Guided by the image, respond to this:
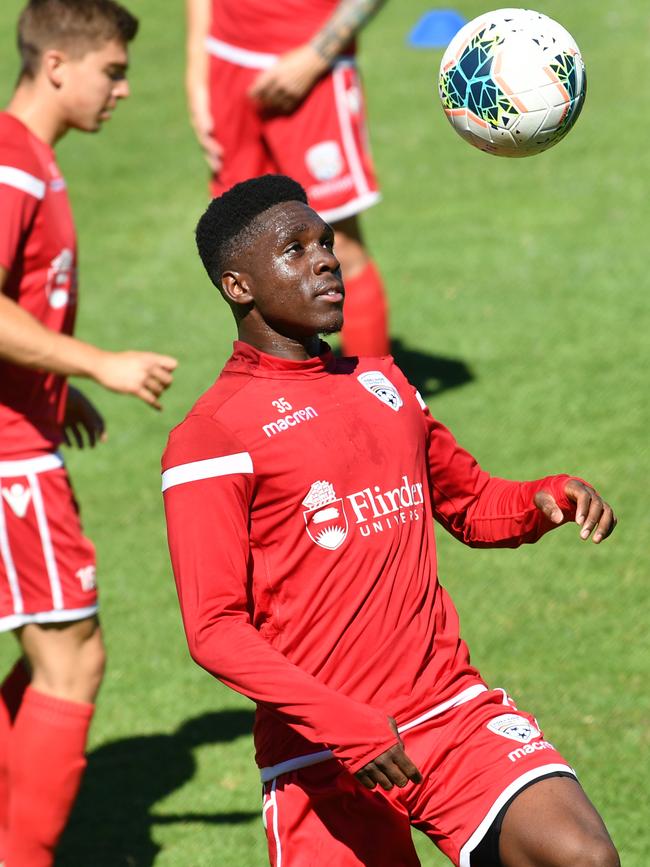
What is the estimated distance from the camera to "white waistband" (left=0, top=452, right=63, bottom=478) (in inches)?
192

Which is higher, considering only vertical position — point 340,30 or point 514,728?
point 514,728

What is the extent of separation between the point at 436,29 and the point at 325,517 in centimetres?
1199

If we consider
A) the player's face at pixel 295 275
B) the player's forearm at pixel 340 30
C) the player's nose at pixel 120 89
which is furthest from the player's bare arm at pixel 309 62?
the player's face at pixel 295 275

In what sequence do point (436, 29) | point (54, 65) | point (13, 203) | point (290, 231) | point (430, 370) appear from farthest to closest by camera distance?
point (436, 29) → point (430, 370) → point (54, 65) → point (13, 203) → point (290, 231)

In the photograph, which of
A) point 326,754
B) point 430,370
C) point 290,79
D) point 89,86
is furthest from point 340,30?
point 326,754

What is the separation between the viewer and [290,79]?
26.3ft

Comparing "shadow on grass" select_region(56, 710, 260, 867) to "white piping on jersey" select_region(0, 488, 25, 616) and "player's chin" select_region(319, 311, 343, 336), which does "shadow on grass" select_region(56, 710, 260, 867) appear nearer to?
"white piping on jersey" select_region(0, 488, 25, 616)

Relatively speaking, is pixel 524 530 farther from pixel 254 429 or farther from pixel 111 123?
pixel 111 123

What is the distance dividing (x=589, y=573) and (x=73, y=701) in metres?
2.82

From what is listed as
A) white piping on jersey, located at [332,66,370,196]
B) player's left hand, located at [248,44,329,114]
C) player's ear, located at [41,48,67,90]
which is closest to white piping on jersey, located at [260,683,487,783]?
player's ear, located at [41,48,67,90]

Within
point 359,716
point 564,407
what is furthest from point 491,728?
point 564,407

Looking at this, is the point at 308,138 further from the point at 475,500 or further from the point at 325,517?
the point at 325,517

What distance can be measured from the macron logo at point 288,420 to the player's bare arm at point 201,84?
4.68 metres

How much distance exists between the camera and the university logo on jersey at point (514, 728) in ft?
12.2
